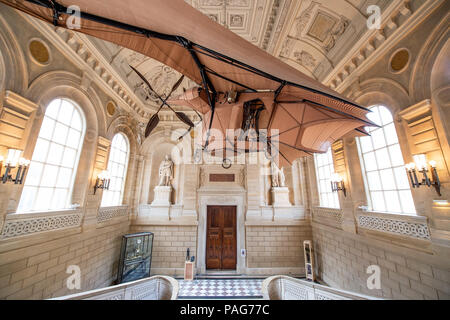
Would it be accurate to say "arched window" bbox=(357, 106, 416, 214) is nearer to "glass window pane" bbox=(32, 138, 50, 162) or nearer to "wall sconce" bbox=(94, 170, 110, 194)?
"wall sconce" bbox=(94, 170, 110, 194)

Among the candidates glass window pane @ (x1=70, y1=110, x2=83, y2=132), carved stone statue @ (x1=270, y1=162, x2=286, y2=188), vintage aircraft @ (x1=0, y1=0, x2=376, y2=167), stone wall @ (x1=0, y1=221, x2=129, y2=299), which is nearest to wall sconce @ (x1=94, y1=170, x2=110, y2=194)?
stone wall @ (x1=0, y1=221, x2=129, y2=299)

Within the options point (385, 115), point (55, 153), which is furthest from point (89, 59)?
point (385, 115)

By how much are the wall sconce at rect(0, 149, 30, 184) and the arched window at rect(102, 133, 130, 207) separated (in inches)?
97.5

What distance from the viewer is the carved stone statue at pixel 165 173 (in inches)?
257

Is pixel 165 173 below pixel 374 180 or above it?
above

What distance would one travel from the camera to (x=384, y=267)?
3.36m

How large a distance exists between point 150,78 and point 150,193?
4.30 metres

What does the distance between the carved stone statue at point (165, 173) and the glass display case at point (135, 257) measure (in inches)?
74.0

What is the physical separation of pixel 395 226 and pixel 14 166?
22.8ft

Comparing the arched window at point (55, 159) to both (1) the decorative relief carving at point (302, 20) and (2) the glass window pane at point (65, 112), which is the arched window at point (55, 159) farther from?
(1) the decorative relief carving at point (302, 20)

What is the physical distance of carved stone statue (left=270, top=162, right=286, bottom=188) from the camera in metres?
6.48

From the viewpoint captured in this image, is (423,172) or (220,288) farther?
(220,288)

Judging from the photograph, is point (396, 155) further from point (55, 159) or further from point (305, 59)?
point (55, 159)

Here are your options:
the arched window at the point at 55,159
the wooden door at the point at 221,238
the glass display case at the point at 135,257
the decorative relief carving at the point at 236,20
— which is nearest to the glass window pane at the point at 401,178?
the wooden door at the point at 221,238
